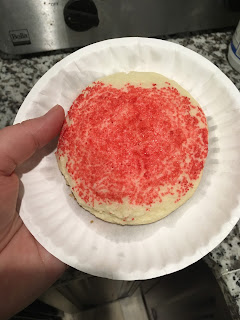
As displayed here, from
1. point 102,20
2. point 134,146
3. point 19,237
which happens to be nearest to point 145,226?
point 134,146

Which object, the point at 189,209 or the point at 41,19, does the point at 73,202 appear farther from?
the point at 41,19

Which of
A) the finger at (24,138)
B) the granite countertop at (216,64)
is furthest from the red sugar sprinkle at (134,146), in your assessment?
the granite countertop at (216,64)

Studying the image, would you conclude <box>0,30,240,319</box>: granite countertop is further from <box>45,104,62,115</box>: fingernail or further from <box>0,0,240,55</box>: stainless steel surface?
<box>45,104,62,115</box>: fingernail

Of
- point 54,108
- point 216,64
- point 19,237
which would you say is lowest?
point 19,237

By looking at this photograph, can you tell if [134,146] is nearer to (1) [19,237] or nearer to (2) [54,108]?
(2) [54,108]

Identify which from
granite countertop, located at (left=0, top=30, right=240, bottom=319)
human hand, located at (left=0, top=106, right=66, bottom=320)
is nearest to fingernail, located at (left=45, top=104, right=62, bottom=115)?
human hand, located at (left=0, top=106, right=66, bottom=320)

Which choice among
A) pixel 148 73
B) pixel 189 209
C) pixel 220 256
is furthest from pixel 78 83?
pixel 220 256
